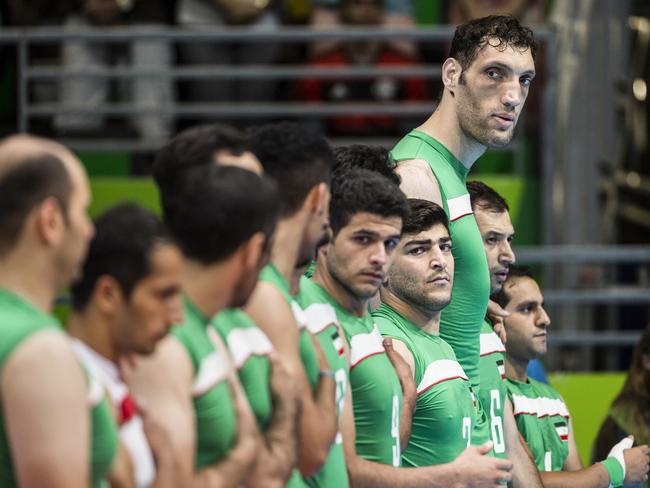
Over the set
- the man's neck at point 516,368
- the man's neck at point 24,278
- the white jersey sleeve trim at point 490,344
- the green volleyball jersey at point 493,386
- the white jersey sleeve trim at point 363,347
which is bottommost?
the man's neck at point 516,368

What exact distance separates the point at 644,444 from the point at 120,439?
12.9ft

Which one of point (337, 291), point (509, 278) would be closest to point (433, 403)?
point (337, 291)

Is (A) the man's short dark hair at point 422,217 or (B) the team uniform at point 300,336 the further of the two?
(A) the man's short dark hair at point 422,217

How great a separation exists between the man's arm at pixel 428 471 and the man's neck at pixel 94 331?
108 cm

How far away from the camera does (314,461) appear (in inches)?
139

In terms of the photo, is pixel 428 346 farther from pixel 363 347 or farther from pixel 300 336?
pixel 300 336

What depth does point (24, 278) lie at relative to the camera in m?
2.77

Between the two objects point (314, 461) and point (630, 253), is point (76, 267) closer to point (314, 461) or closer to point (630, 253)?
point (314, 461)

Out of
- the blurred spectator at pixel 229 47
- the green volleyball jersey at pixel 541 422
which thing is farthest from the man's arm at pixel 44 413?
the blurred spectator at pixel 229 47

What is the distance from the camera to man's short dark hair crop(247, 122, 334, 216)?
11.8 ft

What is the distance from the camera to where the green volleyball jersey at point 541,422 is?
18.6ft

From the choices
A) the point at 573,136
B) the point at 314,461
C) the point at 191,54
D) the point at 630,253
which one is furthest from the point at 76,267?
the point at 573,136

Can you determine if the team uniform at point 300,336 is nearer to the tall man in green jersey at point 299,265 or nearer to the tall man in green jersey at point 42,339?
the tall man in green jersey at point 299,265

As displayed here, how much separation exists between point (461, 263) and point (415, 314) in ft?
0.93
